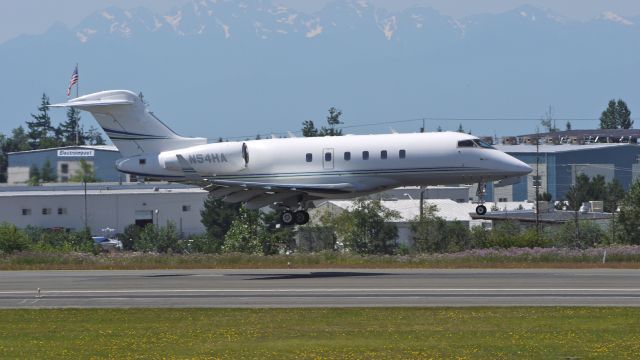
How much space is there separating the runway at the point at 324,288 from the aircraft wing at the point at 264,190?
11.5 feet

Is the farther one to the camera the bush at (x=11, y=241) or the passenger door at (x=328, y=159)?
the bush at (x=11, y=241)

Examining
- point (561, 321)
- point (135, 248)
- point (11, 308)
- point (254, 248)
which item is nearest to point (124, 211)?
point (135, 248)

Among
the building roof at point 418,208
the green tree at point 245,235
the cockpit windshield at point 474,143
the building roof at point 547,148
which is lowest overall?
the green tree at point 245,235

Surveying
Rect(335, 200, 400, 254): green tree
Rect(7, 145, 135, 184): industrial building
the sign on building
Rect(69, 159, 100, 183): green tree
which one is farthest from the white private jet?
the sign on building

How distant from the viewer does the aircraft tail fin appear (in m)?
53.6

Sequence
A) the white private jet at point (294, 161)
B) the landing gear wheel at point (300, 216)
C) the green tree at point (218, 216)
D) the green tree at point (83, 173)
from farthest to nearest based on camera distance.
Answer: the green tree at point (218, 216) < the green tree at point (83, 173) < the landing gear wheel at point (300, 216) < the white private jet at point (294, 161)

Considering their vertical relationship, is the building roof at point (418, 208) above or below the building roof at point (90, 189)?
below

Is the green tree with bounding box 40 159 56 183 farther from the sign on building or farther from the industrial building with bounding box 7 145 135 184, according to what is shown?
the sign on building

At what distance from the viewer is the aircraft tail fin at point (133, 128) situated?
53.6 m

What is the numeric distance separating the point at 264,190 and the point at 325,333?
22.5 m

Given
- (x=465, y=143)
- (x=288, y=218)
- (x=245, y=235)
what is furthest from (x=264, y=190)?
(x=245, y=235)

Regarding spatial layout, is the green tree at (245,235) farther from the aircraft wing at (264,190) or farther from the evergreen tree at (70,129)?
the evergreen tree at (70,129)

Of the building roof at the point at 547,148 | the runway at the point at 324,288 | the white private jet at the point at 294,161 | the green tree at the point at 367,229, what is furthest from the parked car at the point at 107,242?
the building roof at the point at 547,148

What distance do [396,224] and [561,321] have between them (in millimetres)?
56940
